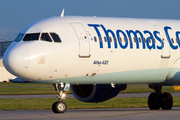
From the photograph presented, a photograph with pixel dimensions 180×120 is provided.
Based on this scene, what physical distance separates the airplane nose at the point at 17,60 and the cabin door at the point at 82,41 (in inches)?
107

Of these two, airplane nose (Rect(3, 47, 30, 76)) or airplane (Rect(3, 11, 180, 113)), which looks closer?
airplane nose (Rect(3, 47, 30, 76))

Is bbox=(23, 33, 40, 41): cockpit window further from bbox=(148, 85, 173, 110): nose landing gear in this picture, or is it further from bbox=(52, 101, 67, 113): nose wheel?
bbox=(148, 85, 173, 110): nose landing gear

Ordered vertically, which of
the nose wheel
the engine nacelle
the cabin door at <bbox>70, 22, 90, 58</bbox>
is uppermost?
the cabin door at <bbox>70, 22, 90, 58</bbox>

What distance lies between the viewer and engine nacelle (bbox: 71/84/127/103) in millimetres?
21750

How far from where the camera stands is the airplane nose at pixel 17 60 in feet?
56.7

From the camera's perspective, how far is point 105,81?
Result: 20.2 m

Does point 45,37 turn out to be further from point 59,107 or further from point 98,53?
point 59,107

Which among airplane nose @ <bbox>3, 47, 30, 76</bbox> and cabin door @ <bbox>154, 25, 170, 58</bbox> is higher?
cabin door @ <bbox>154, 25, 170, 58</bbox>

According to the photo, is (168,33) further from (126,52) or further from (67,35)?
(67,35)

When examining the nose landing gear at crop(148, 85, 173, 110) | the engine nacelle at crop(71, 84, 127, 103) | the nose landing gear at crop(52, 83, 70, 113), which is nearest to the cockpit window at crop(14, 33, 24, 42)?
the nose landing gear at crop(52, 83, 70, 113)

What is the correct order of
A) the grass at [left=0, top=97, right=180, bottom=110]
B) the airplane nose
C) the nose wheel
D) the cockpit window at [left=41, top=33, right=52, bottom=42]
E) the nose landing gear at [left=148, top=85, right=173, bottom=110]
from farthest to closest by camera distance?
the grass at [left=0, top=97, right=180, bottom=110] → the nose landing gear at [left=148, top=85, right=173, bottom=110] → the nose wheel → the cockpit window at [left=41, top=33, right=52, bottom=42] → the airplane nose

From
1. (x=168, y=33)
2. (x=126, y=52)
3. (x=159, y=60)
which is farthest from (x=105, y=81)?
(x=168, y=33)

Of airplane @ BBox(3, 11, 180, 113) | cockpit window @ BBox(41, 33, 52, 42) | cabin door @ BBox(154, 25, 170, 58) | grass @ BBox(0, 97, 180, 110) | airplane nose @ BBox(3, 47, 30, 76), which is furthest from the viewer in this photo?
grass @ BBox(0, 97, 180, 110)

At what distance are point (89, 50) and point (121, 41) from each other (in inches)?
79.6
